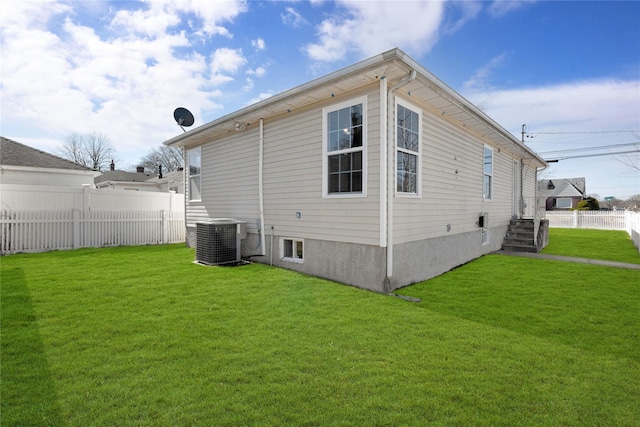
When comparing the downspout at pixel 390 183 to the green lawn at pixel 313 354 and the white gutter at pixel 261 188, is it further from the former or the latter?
the white gutter at pixel 261 188

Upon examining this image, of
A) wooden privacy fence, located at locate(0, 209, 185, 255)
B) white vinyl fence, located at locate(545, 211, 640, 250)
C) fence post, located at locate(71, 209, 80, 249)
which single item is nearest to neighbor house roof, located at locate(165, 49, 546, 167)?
wooden privacy fence, located at locate(0, 209, 185, 255)

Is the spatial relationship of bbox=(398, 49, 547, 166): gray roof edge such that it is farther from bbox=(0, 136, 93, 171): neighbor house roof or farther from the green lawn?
bbox=(0, 136, 93, 171): neighbor house roof

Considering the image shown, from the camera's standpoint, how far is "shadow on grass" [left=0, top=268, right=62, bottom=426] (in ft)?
6.79

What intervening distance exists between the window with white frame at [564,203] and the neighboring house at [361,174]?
41900 millimetres

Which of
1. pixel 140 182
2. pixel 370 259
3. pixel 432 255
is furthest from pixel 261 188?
pixel 140 182

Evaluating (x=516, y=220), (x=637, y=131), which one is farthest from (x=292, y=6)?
(x=637, y=131)

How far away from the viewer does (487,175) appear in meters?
9.37

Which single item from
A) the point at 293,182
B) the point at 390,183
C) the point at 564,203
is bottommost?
the point at 390,183

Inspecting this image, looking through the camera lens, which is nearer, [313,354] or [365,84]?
[313,354]

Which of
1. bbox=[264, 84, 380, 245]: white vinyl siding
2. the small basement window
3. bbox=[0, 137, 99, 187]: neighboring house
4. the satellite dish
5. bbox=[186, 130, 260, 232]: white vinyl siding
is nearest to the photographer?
bbox=[264, 84, 380, 245]: white vinyl siding

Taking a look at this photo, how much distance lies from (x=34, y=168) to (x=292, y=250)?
45.2 ft

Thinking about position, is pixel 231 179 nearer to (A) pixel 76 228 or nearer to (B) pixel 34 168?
(A) pixel 76 228

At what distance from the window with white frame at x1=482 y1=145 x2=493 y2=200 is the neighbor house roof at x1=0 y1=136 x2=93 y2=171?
17649 millimetres

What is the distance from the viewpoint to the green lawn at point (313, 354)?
7.15 ft
